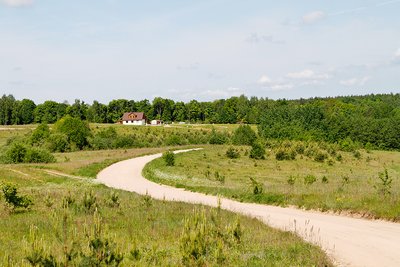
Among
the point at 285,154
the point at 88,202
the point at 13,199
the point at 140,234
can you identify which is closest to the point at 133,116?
the point at 285,154

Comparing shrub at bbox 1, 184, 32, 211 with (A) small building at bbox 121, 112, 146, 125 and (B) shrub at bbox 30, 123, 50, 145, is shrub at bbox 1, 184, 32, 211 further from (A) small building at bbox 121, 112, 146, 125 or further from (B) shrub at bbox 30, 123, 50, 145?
(A) small building at bbox 121, 112, 146, 125

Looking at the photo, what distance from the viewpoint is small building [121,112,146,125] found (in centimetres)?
13775

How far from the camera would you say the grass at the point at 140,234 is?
871cm

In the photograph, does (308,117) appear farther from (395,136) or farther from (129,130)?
(129,130)

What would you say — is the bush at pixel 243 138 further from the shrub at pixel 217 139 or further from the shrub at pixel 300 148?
the shrub at pixel 300 148

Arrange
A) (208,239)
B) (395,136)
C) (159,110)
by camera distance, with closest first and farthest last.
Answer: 1. (208,239)
2. (395,136)
3. (159,110)

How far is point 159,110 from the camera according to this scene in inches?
5965

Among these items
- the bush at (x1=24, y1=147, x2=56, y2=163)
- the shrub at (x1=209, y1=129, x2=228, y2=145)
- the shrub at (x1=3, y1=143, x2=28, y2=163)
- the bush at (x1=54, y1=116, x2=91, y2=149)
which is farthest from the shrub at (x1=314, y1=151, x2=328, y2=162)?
the shrub at (x1=3, y1=143, x2=28, y2=163)

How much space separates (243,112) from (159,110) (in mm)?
33518

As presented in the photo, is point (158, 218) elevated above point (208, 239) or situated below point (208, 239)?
below

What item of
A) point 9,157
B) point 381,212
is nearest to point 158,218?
point 381,212

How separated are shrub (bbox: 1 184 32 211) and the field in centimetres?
24

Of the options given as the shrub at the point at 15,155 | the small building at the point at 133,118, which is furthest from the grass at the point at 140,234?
the small building at the point at 133,118

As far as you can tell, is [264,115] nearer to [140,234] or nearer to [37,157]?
[37,157]
